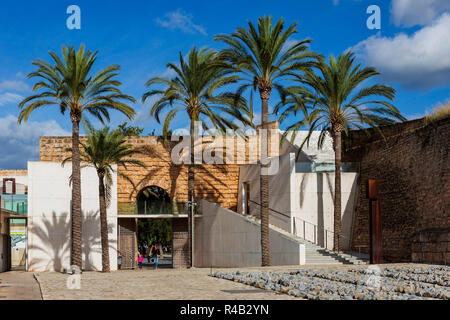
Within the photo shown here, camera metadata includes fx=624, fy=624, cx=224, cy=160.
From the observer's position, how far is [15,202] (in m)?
34.2

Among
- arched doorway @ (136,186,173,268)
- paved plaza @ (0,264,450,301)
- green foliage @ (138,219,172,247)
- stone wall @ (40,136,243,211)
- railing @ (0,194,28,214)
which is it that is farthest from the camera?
green foliage @ (138,219,172,247)

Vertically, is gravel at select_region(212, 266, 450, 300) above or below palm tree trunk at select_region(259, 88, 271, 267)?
below

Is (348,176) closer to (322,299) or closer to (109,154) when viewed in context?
(109,154)

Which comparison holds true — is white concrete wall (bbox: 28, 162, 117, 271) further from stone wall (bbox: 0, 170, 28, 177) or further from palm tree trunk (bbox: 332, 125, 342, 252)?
palm tree trunk (bbox: 332, 125, 342, 252)

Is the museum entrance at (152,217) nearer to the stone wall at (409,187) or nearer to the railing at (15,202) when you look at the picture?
the railing at (15,202)

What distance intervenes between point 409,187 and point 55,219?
1943cm

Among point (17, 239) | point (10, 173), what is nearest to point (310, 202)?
point (17, 239)

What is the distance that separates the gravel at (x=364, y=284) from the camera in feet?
42.4

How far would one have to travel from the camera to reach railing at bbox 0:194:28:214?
33.0 m

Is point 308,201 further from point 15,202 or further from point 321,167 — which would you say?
point 15,202

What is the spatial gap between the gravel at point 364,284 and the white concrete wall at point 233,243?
7.80 metres

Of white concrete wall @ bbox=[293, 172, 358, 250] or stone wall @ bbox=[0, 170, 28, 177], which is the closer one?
white concrete wall @ bbox=[293, 172, 358, 250]

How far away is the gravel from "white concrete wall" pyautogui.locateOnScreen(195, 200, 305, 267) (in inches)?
307

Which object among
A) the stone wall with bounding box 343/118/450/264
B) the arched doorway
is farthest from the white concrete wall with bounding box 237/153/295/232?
the arched doorway
